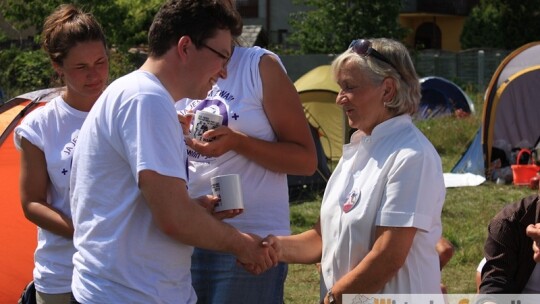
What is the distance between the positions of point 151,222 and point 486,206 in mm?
7641

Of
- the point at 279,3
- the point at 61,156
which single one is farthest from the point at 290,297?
the point at 279,3

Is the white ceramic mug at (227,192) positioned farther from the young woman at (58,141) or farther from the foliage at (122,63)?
the foliage at (122,63)

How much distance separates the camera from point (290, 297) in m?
6.07

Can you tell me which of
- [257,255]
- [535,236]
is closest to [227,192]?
[257,255]

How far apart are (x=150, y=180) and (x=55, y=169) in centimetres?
106

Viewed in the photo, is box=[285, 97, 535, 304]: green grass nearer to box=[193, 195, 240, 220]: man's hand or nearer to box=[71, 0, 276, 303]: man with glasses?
box=[193, 195, 240, 220]: man's hand

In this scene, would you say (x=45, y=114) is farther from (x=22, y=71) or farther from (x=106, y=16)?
(x=22, y=71)

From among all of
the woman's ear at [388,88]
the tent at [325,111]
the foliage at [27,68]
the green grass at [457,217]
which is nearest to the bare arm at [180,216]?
the woman's ear at [388,88]

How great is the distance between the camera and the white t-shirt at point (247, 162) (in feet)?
10.0

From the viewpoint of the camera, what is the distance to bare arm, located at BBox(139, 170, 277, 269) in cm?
226

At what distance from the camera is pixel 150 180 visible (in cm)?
225

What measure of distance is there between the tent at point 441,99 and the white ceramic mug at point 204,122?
14.1 metres

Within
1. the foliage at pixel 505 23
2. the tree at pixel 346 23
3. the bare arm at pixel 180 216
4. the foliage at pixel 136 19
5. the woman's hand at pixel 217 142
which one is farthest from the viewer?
the foliage at pixel 505 23

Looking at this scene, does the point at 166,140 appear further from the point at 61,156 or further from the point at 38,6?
the point at 38,6
